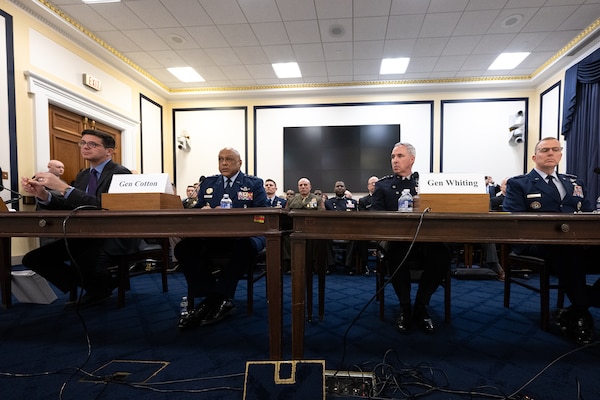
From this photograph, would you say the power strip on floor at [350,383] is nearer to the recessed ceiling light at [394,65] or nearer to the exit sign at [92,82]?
the recessed ceiling light at [394,65]

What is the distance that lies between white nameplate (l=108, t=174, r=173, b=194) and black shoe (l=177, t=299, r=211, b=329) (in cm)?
70

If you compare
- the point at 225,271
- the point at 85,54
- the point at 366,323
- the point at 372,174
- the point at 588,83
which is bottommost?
the point at 366,323

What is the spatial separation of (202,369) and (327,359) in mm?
510

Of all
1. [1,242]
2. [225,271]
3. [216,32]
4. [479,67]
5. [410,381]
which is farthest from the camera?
[479,67]

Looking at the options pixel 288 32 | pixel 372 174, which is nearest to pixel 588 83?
pixel 372 174

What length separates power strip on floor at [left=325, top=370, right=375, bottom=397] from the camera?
103 cm

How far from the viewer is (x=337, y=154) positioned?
573cm

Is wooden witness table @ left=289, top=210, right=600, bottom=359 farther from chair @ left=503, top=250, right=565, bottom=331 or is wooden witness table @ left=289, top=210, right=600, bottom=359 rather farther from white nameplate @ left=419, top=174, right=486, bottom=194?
A: chair @ left=503, top=250, right=565, bottom=331

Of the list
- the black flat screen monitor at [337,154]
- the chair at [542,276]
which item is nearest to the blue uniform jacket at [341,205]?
the black flat screen monitor at [337,154]

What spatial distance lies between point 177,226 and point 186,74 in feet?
16.1

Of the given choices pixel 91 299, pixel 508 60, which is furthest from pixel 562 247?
pixel 508 60

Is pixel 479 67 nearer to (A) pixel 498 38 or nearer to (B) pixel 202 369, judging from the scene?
(A) pixel 498 38

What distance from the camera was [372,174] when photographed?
5.60 m

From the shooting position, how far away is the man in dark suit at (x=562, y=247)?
1.49 m
